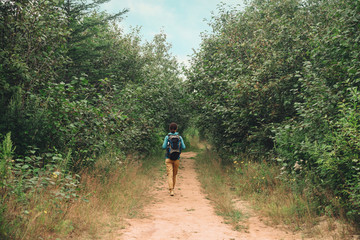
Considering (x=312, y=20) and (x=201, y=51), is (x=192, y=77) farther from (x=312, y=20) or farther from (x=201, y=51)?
(x=312, y=20)

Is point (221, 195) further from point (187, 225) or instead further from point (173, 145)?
point (187, 225)

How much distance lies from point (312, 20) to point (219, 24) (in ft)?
36.6

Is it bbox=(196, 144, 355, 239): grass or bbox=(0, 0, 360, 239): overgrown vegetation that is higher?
bbox=(0, 0, 360, 239): overgrown vegetation

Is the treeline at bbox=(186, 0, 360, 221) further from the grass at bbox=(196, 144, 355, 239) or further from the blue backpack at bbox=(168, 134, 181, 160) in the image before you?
the blue backpack at bbox=(168, 134, 181, 160)

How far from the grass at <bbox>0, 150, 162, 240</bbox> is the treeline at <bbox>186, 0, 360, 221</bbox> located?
4.63 metres

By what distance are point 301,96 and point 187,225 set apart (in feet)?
16.7

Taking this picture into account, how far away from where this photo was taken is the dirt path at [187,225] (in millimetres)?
5406

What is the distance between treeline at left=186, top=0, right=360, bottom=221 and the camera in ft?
18.6

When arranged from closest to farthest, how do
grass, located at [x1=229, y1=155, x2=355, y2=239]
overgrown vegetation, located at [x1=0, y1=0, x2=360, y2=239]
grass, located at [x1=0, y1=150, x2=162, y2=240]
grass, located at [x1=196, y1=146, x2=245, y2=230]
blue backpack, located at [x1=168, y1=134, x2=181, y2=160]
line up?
grass, located at [x1=0, y1=150, x2=162, y2=240] → overgrown vegetation, located at [x1=0, y1=0, x2=360, y2=239] → grass, located at [x1=229, y1=155, x2=355, y2=239] → grass, located at [x1=196, y1=146, x2=245, y2=230] → blue backpack, located at [x1=168, y1=134, x2=181, y2=160]

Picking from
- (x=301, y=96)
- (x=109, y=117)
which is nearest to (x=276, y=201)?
(x=301, y=96)

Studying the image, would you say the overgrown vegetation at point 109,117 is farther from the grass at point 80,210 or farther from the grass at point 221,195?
the grass at point 221,195

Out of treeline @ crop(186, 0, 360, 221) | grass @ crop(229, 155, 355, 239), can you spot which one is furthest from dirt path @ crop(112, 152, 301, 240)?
treeline @ crop(186, 0, 360, 221)

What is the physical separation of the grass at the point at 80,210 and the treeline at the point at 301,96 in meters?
4.63

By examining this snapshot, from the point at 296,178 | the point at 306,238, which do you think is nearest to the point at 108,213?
the point at 306,238
